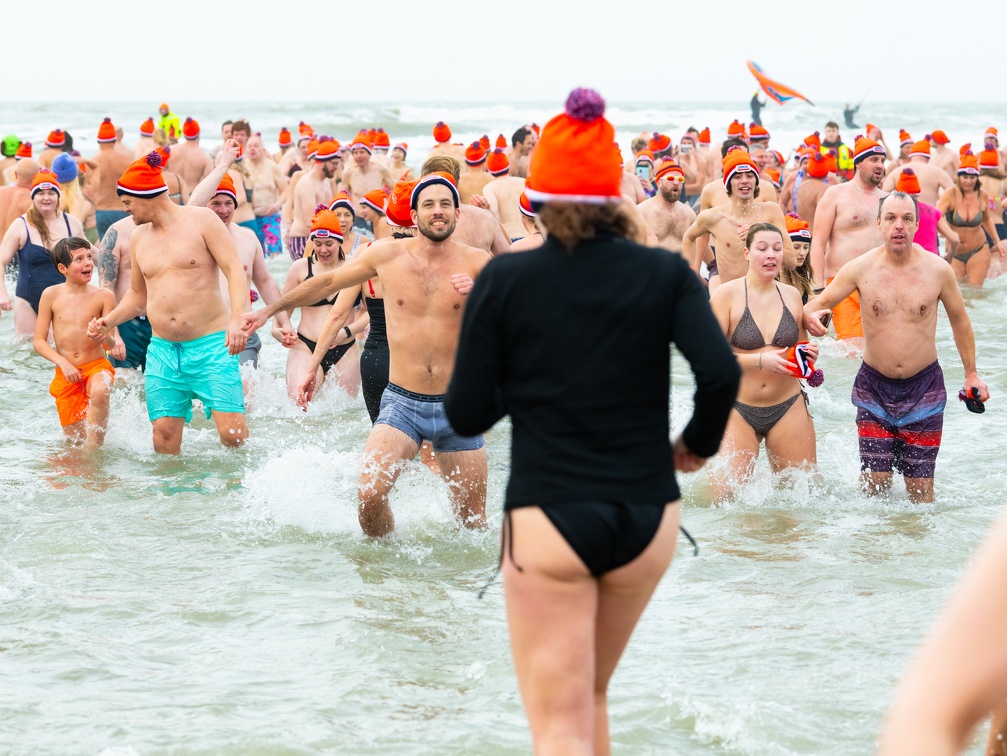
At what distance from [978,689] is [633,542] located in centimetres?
170

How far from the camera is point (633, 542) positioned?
2.86 metres

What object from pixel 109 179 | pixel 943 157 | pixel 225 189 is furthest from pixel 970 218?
pixel 109 179

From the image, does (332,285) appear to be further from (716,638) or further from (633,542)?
(633,542)

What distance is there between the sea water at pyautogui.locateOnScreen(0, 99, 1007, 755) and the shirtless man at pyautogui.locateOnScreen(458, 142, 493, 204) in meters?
5.11

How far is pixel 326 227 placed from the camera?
866cm

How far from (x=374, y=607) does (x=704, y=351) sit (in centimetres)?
290

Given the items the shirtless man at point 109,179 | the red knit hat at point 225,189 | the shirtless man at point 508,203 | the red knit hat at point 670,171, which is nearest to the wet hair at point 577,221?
the red knit hat at point 225,189

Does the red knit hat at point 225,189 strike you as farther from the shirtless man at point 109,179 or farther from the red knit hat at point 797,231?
the shirtless man at point 109,179

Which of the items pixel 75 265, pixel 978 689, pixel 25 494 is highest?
pixel 978 689

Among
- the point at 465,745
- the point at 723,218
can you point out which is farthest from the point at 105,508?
the point at 723,218

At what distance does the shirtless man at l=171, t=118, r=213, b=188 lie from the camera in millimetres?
14594

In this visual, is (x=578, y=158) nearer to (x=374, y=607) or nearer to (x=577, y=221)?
(x=577, y=221)

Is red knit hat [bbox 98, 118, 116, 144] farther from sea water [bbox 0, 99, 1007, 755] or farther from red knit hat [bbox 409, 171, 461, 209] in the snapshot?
red knit hat [bbox 409, 171, 461, 209]

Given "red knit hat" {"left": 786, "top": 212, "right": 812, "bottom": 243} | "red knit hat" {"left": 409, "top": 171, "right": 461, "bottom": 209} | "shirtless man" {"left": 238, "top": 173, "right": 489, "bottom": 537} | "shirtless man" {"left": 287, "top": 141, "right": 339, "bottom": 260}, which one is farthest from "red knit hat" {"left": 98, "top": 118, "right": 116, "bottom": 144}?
"red knit hat" {"left": 409, "top": 171, "right": 461, "bottom": 209}
